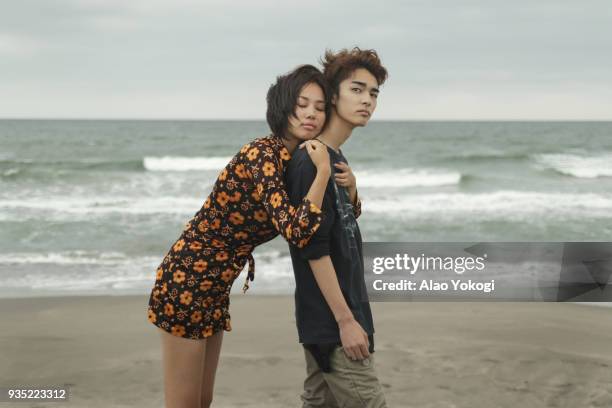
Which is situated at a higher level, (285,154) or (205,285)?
(285,154)

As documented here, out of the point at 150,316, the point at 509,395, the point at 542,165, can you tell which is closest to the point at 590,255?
the point at 509,395

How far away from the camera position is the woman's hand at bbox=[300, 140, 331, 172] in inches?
89.4

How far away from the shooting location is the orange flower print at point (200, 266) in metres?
2.48

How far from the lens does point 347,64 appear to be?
251 cm

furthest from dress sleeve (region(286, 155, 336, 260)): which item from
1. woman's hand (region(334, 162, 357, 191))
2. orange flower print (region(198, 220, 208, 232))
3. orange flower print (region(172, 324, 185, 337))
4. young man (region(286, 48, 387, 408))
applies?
orange flower print (region(172, 324, 185, 337))

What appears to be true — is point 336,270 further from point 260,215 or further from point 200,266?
point 200,266

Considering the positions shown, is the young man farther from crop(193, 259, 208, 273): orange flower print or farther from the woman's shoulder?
crop(193, 259, 208, 273): orange flower print

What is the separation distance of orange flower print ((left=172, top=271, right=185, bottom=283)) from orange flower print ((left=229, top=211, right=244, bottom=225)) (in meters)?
0.26

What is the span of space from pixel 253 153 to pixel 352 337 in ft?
2.25

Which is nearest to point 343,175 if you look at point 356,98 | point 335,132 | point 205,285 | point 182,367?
point 335,132

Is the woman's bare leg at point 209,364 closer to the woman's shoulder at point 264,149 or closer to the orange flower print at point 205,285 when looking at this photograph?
the orange flower print at point 205,285

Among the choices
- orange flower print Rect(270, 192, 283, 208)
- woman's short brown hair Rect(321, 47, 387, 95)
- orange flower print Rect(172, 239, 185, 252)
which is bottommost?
orange flower print Rect(172, 239, 185, 252)

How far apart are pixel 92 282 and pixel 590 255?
23.8ft

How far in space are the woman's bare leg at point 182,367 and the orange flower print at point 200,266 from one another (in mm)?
282
